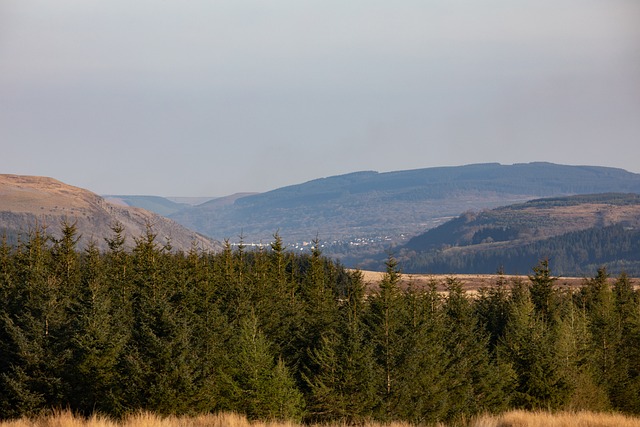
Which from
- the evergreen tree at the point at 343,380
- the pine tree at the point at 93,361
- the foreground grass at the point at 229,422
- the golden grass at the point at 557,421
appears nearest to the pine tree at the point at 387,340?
the evergreen tree at the point at 343,380

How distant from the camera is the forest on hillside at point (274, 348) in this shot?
36.6 metres

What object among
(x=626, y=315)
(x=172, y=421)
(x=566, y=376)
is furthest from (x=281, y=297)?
(x=172, y=421)

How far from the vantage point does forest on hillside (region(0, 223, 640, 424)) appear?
36625 mm

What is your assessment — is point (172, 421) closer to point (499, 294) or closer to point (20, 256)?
point (20, 256)

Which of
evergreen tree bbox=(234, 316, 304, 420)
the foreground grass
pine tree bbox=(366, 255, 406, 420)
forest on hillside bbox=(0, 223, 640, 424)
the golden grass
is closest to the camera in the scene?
the foreground grass

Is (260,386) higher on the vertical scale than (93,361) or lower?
lower

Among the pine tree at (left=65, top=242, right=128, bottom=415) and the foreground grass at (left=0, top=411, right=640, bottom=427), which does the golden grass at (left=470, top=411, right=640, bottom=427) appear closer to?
the foreground grass at (left=0, top=411, right=640, bottom=427)

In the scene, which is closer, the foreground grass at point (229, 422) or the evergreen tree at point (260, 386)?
the foreground grass at point (229, 422)

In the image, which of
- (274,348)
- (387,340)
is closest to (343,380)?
(387,340)

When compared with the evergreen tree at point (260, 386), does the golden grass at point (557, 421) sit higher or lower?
higher

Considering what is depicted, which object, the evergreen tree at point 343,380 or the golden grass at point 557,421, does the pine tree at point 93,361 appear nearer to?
the evergreen tree at point 343,380

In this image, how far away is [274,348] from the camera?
48.7 m

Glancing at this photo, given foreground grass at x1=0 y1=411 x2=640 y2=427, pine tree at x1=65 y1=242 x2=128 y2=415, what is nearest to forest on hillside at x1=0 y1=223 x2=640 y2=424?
pine tree at x1=65 y1=242 x2=128 y2=415

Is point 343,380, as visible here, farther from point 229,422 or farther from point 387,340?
point 229,422
